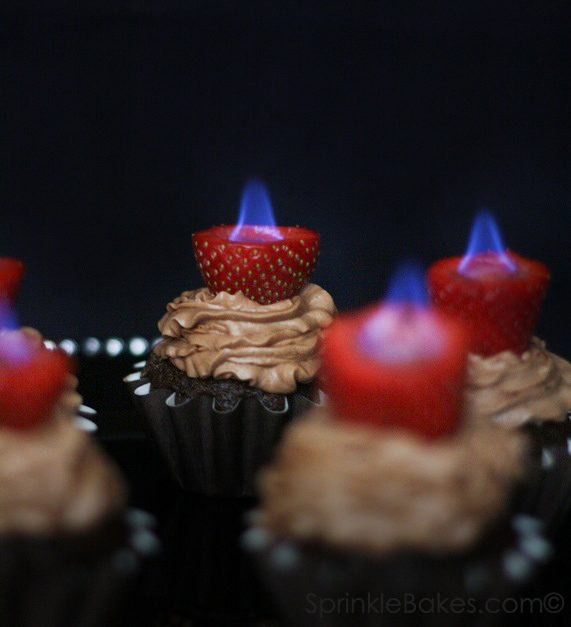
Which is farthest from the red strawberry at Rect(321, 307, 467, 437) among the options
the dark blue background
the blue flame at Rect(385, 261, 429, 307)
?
the dark blue background

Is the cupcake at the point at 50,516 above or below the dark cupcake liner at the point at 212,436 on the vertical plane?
above

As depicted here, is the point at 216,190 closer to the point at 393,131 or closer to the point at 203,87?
the point at 203,87

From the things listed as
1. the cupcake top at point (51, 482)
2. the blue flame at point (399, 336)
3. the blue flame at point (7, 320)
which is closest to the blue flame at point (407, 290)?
the blue flame at point (399, 336)

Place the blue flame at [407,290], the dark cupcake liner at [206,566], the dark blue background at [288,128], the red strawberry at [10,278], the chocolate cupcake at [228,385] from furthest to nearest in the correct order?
the dark blue background at [288,128]
the chocolate cupcake at [228,385]
the red strawberry at [10,278]
the dark cupcake liner at [206,566]
the blue flame at [407,290]

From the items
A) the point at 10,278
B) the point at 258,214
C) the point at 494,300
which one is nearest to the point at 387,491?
the point at 494,300

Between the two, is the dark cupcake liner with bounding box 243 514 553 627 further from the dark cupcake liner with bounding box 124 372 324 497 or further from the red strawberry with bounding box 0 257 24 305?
the red strawberry with bounding box 0 257 24 305

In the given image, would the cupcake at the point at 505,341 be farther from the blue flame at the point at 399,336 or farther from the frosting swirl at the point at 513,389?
the blue flame at the point at 399,336

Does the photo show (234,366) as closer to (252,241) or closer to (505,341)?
(252,241)
